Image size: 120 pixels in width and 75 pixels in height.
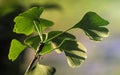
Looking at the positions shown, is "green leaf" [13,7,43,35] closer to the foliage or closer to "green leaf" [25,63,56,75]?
the foliage

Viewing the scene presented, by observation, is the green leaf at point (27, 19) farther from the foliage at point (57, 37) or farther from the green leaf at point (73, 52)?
the green leaf at point (73, 52)

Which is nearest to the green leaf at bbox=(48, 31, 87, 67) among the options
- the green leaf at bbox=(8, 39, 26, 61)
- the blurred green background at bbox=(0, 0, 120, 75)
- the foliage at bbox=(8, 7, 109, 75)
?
the foliage at bbox=(8, 7, 109, 75)

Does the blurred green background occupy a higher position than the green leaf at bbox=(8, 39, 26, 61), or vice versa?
the green leaf at bbox=(8, 39, 26, 61)

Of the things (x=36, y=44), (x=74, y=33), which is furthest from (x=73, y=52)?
(x=74, y=33)

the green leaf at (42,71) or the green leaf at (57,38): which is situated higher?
the green leaf at (57,38)

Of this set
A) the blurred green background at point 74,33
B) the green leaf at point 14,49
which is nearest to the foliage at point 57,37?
the green leaf at point 14,49

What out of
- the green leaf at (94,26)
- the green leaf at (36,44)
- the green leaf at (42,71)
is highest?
the green leaf at (94,26)
